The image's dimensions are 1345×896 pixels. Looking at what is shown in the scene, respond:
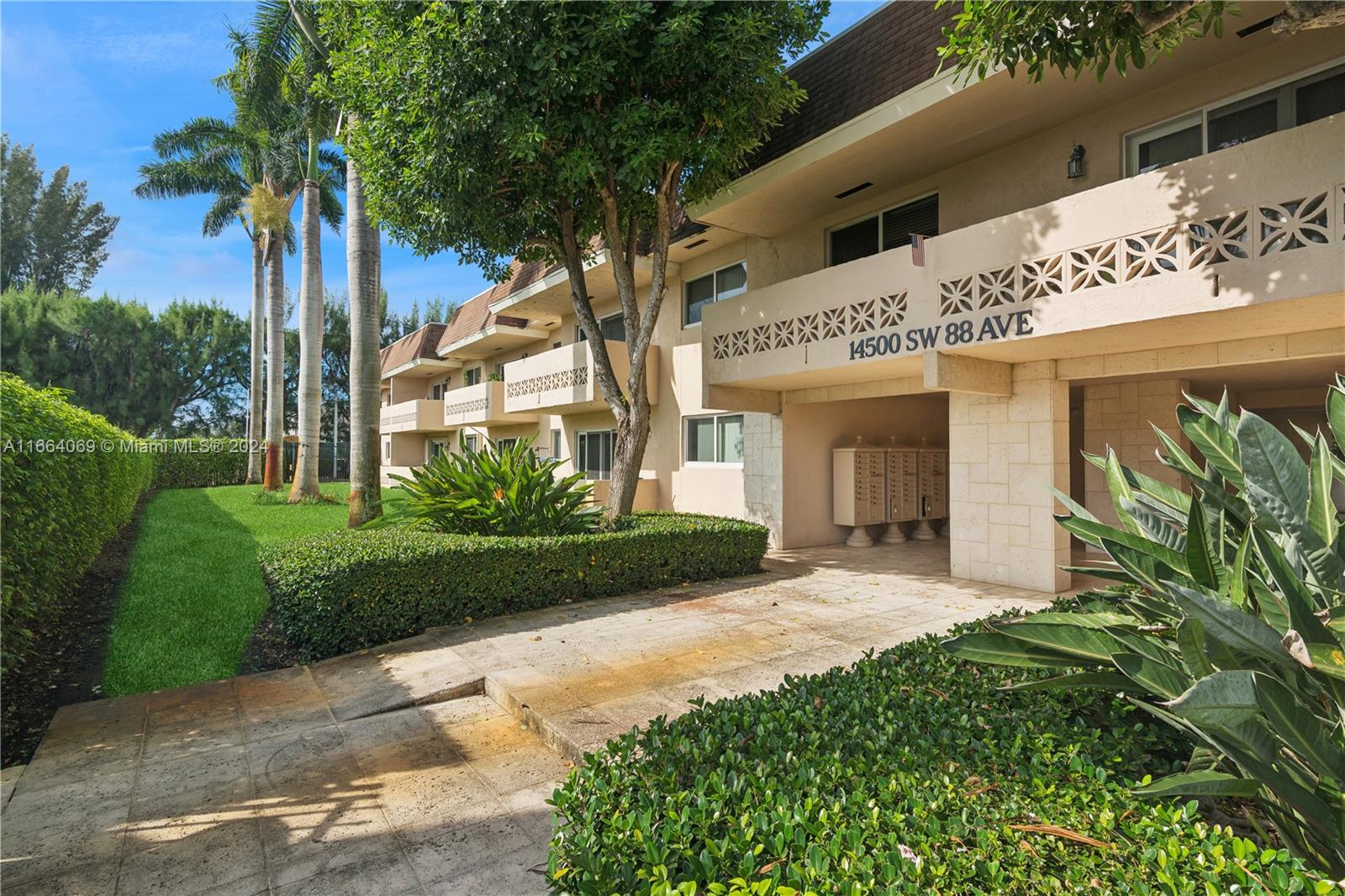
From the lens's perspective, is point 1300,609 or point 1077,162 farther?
point 1077,162

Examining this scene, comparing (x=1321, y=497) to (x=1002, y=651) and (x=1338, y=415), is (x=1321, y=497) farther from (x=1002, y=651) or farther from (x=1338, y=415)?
(x=1002, y=651)

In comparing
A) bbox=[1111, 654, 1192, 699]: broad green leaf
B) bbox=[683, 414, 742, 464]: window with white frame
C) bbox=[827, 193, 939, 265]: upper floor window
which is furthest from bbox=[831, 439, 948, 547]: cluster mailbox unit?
bbox=[1111, 654, 1192, 699]: broad green leaf

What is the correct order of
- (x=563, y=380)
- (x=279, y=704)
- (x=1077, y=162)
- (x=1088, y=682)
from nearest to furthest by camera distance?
(x=1088, y=682), (x=279, y=704), (x=1077, y=162), (x=563, y=380)

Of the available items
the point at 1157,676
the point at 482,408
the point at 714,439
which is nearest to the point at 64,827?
the point at 1157,676

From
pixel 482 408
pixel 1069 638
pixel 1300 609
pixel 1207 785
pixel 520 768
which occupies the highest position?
pixel 482 408

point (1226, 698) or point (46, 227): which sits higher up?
point (46, 227)

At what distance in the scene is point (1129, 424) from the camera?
36.1 feet

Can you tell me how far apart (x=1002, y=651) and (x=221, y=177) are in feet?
107

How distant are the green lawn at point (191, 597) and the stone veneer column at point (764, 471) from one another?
8.37 m

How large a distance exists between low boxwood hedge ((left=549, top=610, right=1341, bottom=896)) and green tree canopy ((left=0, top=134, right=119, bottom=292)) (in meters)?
54.7

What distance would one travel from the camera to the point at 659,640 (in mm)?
6727

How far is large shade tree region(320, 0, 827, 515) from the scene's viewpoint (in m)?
8.20

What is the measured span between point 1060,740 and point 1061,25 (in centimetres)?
581

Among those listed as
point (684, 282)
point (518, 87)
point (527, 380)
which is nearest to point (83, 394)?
point (527, 380)
